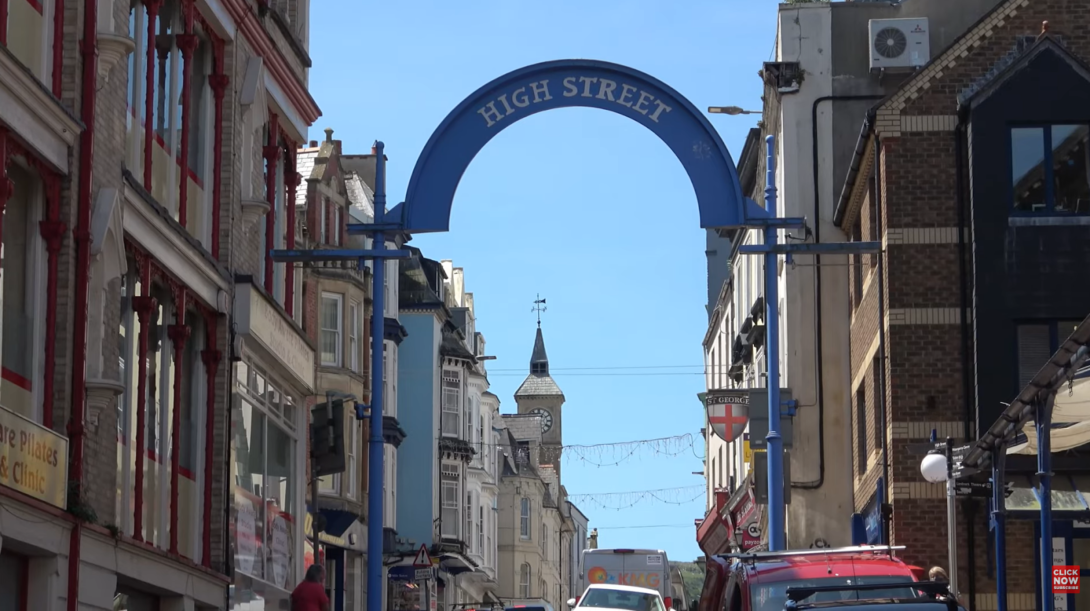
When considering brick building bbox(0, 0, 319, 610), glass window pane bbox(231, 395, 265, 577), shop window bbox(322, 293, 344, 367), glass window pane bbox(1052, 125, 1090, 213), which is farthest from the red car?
shop window bbox(322, 293, 344, 367)

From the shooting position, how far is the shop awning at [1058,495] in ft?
81.5

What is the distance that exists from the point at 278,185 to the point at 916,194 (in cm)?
1050

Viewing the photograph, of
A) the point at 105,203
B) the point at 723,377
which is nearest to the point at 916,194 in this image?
the point at 105,203

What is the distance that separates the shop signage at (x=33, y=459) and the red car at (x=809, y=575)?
636 cm

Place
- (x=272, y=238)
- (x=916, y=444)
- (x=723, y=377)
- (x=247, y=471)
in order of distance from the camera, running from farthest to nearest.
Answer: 1. (x=723, y=377)
2. (x=916, y=444)
3. (x=272, y=238)
4. (x=247, y=471)

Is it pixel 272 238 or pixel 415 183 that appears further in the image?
pixel 272 238

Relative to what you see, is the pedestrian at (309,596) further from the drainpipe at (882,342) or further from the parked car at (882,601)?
the drainpipe at (882,342)

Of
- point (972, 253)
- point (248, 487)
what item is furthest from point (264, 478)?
point (972, 253)

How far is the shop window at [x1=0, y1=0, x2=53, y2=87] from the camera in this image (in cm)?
1529

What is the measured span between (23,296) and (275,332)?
9.13m

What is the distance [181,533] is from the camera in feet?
69.0

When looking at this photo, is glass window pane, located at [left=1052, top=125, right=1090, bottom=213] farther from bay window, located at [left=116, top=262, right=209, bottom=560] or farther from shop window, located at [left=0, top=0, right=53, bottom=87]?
shop window, located at [left=0, top=0, right=53, bottom=87]

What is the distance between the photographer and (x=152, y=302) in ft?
64.5

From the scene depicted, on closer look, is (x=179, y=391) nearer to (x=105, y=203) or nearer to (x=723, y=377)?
(x=105, y=203)
